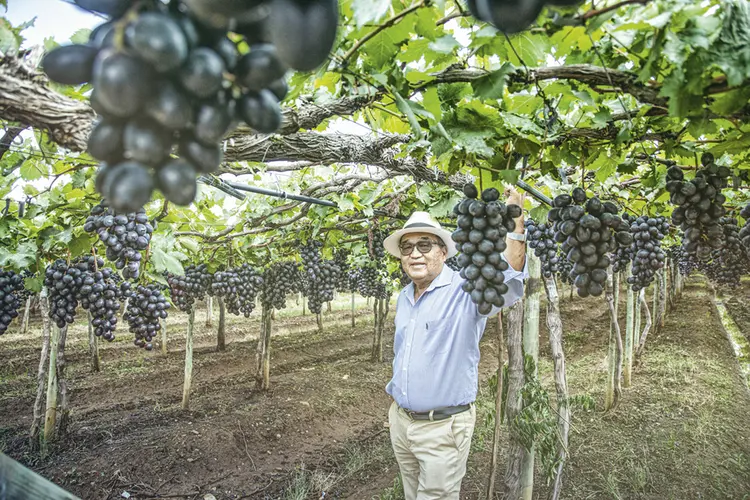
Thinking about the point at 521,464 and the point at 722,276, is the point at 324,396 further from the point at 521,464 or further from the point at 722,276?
the point at 722,276

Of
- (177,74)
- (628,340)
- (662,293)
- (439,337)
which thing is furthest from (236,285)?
(662,293)

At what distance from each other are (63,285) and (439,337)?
10.6 feet

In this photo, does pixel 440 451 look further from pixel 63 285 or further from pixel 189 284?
pixel 189 284

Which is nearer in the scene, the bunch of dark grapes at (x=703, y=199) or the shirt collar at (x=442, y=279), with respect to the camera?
the bunch of dark grapes at (x=703, y=199)

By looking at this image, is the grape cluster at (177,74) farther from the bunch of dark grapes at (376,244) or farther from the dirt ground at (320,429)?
the bunch of dark grapes at (376,244)

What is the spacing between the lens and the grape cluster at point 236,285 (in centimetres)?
654

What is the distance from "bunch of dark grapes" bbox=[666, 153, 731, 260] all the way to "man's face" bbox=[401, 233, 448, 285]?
170 centimetres

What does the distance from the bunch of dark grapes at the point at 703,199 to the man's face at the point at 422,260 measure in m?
1.70

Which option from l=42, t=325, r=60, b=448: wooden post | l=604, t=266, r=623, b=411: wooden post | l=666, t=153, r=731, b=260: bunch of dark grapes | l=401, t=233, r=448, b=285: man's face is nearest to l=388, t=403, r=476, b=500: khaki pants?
l=401, t=233, r=448, b=285: man's face

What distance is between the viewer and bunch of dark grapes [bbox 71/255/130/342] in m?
3.71

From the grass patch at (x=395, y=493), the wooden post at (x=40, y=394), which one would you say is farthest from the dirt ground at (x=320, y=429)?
the wooden post at (x=40, y=394)

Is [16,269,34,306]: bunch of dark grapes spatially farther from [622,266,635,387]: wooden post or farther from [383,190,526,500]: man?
[622,266,635,387]: wooden post

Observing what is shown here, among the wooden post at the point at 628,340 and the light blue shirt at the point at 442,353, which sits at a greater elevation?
the light blue shirt at the point at 442,353

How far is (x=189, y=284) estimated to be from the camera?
22.2 feet
